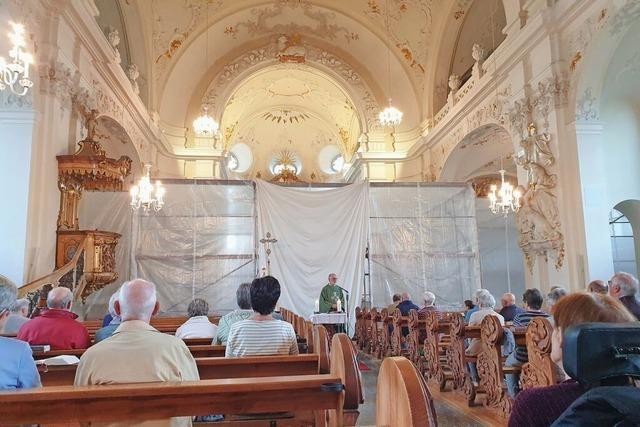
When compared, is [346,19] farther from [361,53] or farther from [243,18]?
[243,18]

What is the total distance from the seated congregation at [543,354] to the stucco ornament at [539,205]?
223cm

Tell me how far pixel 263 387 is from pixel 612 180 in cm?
849

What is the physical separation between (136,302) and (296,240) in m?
8.29

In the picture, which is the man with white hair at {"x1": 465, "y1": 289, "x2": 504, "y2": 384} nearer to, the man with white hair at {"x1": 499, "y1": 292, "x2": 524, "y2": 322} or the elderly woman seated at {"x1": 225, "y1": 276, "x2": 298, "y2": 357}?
the man with white hair at {"x1": 499, "y1": 292, "x2": 524, "y2": 322}

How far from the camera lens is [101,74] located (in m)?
9.12

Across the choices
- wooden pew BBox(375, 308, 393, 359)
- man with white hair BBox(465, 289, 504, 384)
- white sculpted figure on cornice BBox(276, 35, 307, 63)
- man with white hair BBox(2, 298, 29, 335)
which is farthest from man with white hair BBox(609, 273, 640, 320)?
white sculpted figure on cornice BBox(276, 35, 307, 63)

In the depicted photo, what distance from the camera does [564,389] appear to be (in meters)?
1.27

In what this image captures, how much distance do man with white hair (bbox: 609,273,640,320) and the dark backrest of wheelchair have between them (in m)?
3.36

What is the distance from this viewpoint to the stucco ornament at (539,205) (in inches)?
308

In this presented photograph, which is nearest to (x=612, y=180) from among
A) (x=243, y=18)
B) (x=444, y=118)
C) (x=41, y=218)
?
(x=444, y=118)

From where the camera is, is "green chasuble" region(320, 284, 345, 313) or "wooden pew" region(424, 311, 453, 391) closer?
"wooden pew" region(424, 311, 453, 391)

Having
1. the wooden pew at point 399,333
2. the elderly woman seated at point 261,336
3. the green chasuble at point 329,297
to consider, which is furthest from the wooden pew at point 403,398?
the green chasuble at point 329,297

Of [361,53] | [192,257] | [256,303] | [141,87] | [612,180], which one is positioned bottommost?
[256,303]

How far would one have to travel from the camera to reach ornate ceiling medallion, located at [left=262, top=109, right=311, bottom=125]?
20125 mm
